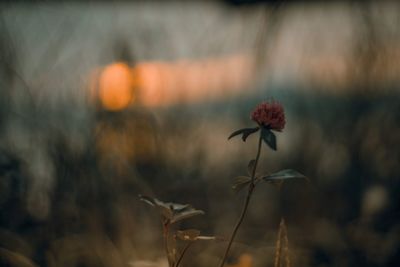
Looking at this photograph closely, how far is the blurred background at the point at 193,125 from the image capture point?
1070 mm

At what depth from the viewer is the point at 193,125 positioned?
1.12m

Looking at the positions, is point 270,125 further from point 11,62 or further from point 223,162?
point 11,62

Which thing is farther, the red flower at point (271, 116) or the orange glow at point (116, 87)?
the orange glow at point (116, 87)

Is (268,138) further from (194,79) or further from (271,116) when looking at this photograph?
(194,79)

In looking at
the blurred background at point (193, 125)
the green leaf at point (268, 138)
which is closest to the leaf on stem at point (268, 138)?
the green leaf at point (268, 138)

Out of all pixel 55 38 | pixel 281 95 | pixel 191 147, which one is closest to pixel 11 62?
pixel 55 38

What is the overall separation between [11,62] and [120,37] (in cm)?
17

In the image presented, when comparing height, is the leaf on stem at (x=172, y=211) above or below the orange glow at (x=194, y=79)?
below

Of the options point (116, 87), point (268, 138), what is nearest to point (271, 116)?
point (268, 138)

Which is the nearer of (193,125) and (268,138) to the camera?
(268,138)

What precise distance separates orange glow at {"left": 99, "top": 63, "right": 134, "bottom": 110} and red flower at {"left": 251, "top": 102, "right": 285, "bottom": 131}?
533 millimetres

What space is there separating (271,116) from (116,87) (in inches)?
21.7

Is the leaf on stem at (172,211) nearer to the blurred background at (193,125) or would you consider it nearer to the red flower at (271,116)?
the red flower at (271,116)

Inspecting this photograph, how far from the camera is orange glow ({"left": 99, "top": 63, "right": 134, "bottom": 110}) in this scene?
3.54 feet
